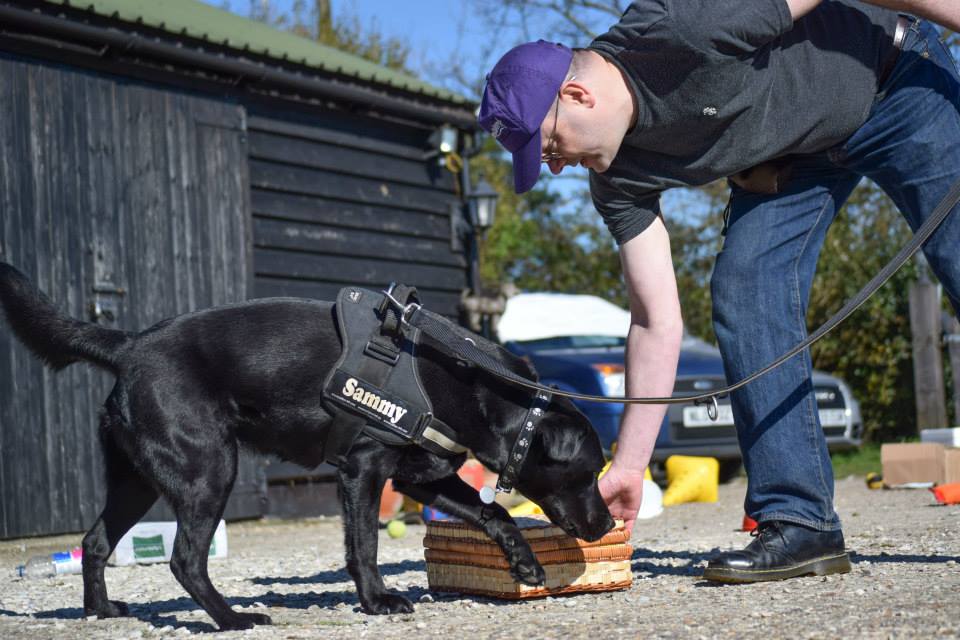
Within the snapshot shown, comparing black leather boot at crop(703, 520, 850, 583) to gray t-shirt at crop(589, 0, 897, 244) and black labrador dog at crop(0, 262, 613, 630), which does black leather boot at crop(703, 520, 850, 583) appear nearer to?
black labrador dog at crop(0, 262, 613, 630)

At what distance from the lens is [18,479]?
20.4 ft

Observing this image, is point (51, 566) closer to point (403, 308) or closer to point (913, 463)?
point (403, 308)

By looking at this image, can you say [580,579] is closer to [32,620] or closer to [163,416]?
[163,416]

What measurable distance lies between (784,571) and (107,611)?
6.70 feet

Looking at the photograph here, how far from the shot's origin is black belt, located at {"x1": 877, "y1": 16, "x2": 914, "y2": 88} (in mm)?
2934

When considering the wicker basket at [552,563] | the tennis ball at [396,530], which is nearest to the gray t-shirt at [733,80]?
the wicker basket at [552,563]

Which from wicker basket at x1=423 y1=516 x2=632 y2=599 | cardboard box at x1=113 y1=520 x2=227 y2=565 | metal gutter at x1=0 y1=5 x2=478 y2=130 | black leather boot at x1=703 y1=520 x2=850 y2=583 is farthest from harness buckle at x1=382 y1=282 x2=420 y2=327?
metal gutter at x1=0 y1=5 x2=478 y2=130

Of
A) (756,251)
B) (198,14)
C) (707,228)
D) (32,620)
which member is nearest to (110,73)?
(198,14)

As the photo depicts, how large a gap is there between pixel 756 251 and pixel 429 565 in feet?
4.78

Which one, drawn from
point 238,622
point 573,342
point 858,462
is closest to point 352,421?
point 238,622

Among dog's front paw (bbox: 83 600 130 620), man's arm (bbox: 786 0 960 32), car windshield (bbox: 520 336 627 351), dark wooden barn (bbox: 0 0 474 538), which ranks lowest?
dog's front paw (bbox: 83 600 130 620)

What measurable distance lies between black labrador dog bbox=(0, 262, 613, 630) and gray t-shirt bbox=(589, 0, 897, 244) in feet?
2.66

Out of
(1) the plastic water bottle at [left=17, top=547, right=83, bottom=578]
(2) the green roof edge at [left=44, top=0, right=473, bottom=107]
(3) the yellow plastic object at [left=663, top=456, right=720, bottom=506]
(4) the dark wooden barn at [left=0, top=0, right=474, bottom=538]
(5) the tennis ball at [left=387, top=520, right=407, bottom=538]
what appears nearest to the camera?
(1) the plastic water bottle at [left=17, top=547, right=83, bottom=578]

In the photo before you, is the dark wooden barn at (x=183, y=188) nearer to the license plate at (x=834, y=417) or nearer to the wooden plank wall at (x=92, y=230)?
the wooden plank wall at (x=92, y=230)
